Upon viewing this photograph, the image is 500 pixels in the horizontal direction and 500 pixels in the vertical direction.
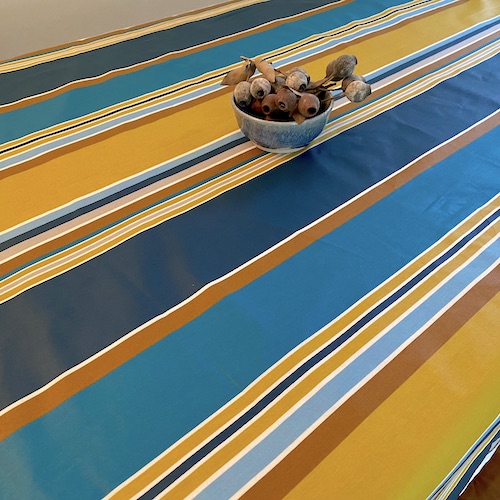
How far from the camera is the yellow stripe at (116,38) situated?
1184 mm

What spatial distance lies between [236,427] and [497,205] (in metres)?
0.57

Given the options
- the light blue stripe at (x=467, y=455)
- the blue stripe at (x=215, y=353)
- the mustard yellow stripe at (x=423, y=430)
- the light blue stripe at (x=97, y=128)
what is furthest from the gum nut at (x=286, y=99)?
the light blue stripe at (x=467, y=455)

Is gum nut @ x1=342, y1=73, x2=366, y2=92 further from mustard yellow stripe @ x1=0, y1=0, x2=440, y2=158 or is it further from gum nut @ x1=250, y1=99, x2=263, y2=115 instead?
mustard yellow stripe @ x1=0, y1=0, x2=440, y2=158

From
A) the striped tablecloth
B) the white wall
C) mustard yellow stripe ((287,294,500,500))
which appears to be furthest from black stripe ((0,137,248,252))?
the white wall

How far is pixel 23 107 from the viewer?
1042 mm

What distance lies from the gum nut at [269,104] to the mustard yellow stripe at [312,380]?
0.37 metres

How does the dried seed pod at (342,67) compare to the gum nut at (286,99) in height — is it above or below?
above

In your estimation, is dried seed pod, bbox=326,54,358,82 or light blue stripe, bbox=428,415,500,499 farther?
dried seed pod, bbox=326,54,358,82

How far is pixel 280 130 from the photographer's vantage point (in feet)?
2.89

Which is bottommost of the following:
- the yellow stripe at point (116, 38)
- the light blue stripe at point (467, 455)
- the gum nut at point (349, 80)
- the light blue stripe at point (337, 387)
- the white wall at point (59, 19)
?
the light blue stripe at point (467, 455)

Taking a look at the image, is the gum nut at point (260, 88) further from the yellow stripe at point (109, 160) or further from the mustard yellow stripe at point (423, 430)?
the mustard yellow stripe at point (423, 430)

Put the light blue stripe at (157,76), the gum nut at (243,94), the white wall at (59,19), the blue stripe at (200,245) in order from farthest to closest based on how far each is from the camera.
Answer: the white wall at (59,19), the light blue stripe at (157,76), the gum nut at (243,94), the blue stripe at (200,245)

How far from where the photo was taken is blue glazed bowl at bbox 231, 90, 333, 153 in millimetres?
876

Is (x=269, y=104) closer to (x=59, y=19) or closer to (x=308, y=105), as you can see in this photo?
(x=308, y=105)
